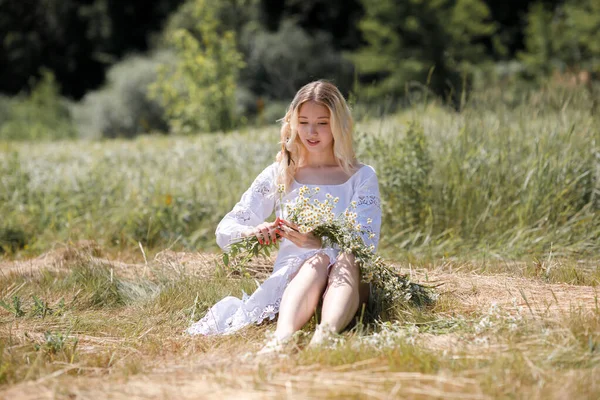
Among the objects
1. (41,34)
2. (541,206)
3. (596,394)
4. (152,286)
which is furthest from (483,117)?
(41,34)

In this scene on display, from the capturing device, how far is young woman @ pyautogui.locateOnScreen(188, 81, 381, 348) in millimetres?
2730

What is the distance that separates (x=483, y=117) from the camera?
5273 mm

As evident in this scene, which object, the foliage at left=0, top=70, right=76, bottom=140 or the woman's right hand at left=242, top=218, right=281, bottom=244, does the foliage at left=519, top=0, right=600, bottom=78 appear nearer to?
the foliage at left=0, top=70, right=76, bottom=140

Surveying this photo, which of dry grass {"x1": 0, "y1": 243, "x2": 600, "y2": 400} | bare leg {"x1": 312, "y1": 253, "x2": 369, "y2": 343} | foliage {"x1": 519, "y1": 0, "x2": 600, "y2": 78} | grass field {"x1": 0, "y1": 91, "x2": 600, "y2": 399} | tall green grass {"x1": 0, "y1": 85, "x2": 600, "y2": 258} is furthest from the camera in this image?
foliage {"x1": 519, "y1": 0, "x2": 600, "y2": 78}

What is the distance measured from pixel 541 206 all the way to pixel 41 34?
2387 centimetres

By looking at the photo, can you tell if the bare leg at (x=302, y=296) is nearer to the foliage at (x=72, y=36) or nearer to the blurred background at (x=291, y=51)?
the blurred background at (x=291, y=51)

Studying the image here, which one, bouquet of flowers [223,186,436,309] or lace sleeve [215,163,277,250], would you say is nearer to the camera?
bouquet of flowers [223,186,436,309]

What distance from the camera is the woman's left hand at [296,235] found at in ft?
9.55

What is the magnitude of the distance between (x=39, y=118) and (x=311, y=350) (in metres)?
16.3

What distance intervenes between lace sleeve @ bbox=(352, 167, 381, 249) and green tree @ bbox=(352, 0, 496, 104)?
14951 mm

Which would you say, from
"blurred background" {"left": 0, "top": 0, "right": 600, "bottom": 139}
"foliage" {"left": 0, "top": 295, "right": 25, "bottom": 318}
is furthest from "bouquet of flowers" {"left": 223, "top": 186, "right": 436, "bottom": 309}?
"blurred background" {"left": 0, "top": 0, "right": 600, "bottom": 139}

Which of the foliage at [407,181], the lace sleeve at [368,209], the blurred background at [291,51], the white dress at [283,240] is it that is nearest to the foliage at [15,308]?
the white dress at [283,240]

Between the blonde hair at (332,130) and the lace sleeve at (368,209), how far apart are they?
0.18m

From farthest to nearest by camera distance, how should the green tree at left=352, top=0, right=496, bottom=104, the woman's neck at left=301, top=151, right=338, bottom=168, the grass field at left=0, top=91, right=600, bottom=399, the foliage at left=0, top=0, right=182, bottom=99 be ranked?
the foliage at left=0, top=0, right=182, bottom=99, the green tree at left=352, top=0, right=496, bottom=104, the woman's neck at left=301, top=151, right=338, bottom=168, the grass field at left=0, top=91, right=600, bottom=399
